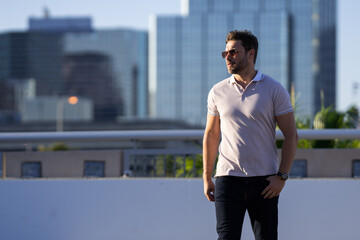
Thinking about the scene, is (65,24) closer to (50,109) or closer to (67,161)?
(50,109)

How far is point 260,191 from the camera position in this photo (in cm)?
341

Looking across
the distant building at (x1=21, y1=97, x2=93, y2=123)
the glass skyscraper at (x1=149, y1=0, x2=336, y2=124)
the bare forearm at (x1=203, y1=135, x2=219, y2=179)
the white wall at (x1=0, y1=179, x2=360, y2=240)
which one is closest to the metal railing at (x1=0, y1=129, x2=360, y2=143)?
the white wall at (x1=0, y1=179, x2=360, y2=240)

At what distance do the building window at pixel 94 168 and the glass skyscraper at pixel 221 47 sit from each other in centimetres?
12167

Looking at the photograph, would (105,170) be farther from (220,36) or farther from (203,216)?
(220,36)

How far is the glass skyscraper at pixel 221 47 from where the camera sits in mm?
128375

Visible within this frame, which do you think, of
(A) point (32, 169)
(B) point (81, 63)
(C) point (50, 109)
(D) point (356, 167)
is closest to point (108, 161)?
(A) point (32, 169)

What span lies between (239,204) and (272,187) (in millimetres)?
200

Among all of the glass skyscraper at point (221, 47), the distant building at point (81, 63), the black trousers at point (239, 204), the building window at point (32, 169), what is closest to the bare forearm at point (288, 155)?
the black trousers at point (239, 204)

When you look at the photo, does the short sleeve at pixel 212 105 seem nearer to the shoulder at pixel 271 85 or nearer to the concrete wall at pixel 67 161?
the shoulder at pixel 271 85

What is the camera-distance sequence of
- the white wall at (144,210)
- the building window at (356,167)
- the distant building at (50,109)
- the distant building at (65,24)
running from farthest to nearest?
1. the distant building at (65,24)
2. the distant building at (50,109)
3. the building window at (356,167)
4. the white wall at (144,210)

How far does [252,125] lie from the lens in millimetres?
3398

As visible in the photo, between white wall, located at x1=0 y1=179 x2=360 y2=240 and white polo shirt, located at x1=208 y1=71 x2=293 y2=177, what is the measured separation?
5.80 ft

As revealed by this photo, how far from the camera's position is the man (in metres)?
3.40

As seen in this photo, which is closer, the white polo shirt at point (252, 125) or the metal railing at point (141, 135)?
the white polo shirt at point (252, 125)
